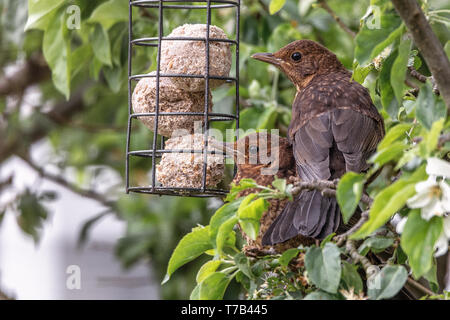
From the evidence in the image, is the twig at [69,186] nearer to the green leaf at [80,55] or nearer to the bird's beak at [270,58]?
the green leaf at [80,55]

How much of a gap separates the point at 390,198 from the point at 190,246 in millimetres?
722

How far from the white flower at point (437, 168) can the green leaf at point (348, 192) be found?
0.15 metres

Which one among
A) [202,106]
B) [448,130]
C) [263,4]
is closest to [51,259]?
[263,4]

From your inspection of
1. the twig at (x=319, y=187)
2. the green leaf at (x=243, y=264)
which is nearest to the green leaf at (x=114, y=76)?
the green leaf at (x=243, y=264)

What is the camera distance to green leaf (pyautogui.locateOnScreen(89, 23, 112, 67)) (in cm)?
341

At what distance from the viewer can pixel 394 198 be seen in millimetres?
1669

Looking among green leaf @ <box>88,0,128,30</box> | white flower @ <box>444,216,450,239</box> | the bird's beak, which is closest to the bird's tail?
white flower @ <box>444,216,450,239</box>

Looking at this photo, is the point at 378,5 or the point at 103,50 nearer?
the point at 378,5

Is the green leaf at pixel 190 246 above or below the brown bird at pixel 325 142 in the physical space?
below

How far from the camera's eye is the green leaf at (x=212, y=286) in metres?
2.14

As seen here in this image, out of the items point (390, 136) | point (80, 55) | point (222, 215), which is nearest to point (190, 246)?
point (222, 215)

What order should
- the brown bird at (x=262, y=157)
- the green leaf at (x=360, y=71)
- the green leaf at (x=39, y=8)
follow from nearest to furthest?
the green leaf at (x=360, y=71) → the brown bird at (x=262, y=157) → the green leaf at (x=39, y=8)
